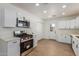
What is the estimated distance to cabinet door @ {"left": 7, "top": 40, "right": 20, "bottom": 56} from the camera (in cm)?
214

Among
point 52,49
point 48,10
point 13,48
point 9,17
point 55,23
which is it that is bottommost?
point 52,49

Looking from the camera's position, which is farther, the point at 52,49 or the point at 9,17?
the point at 52,49

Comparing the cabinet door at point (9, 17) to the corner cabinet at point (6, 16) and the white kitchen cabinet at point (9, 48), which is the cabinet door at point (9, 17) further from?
the white kitchen cabinet at point (9, 48)

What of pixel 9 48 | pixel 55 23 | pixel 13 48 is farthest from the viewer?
pixel 55 23

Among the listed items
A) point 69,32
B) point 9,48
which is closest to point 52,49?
point 69,32

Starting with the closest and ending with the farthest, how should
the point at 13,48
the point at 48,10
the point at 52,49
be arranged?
1. the point at 13,48
2. the point at 48,10
3. the point at 52,49

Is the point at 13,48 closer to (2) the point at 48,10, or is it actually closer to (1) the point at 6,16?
(1) the point at 6,16

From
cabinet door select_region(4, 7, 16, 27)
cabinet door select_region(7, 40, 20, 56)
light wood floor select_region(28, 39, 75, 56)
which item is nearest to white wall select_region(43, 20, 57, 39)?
light wood floor select_region(28, 39, 75, 56)

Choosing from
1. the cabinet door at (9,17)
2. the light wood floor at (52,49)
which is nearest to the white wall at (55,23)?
the light wood floor at (52,49)

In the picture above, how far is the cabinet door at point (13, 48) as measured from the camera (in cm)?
214

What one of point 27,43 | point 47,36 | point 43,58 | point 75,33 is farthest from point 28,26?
point 43,58

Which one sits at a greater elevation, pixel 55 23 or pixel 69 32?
pixel 55 23

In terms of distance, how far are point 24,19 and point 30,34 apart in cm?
62

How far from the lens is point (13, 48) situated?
2275 millimetres
